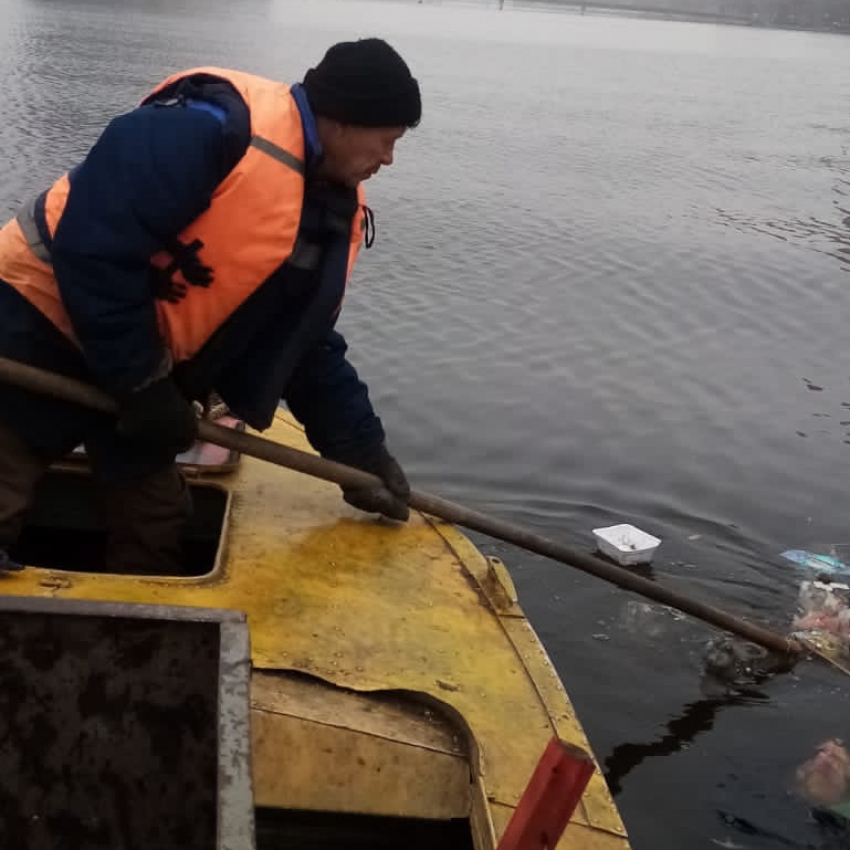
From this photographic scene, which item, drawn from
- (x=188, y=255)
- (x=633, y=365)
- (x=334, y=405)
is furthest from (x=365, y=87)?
(x=633, y=365)

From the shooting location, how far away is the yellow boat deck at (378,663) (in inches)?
118

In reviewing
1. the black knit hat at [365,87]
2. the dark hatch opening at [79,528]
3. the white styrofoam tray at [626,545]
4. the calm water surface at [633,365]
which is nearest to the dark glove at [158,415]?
the dark hatch opening at [79,528]

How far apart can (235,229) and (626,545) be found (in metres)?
3.31

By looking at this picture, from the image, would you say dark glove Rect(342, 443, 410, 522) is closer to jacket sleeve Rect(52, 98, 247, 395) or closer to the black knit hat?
jacket sleeve Rect(52, 98, 247, 395)

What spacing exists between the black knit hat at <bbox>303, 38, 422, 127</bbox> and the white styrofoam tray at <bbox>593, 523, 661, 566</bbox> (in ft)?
10.5

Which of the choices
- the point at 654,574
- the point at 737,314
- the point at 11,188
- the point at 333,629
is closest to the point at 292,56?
the point at 11,188

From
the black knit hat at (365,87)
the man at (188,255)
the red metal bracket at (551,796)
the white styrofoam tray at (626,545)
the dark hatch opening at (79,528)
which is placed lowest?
the white styrofoam tray at (626,545)

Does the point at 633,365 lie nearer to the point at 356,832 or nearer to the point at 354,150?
the point at 354,150

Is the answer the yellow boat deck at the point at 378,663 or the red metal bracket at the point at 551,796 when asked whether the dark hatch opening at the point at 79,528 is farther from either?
the red metal bracket at the point at 551,796

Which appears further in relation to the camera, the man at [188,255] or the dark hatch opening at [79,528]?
the dark hatch opening at [79,528]

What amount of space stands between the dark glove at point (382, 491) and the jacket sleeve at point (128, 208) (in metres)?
1.23

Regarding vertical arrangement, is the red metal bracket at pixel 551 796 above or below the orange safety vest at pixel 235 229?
below

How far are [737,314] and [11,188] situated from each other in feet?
27.9

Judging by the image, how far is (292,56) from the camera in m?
31.5
